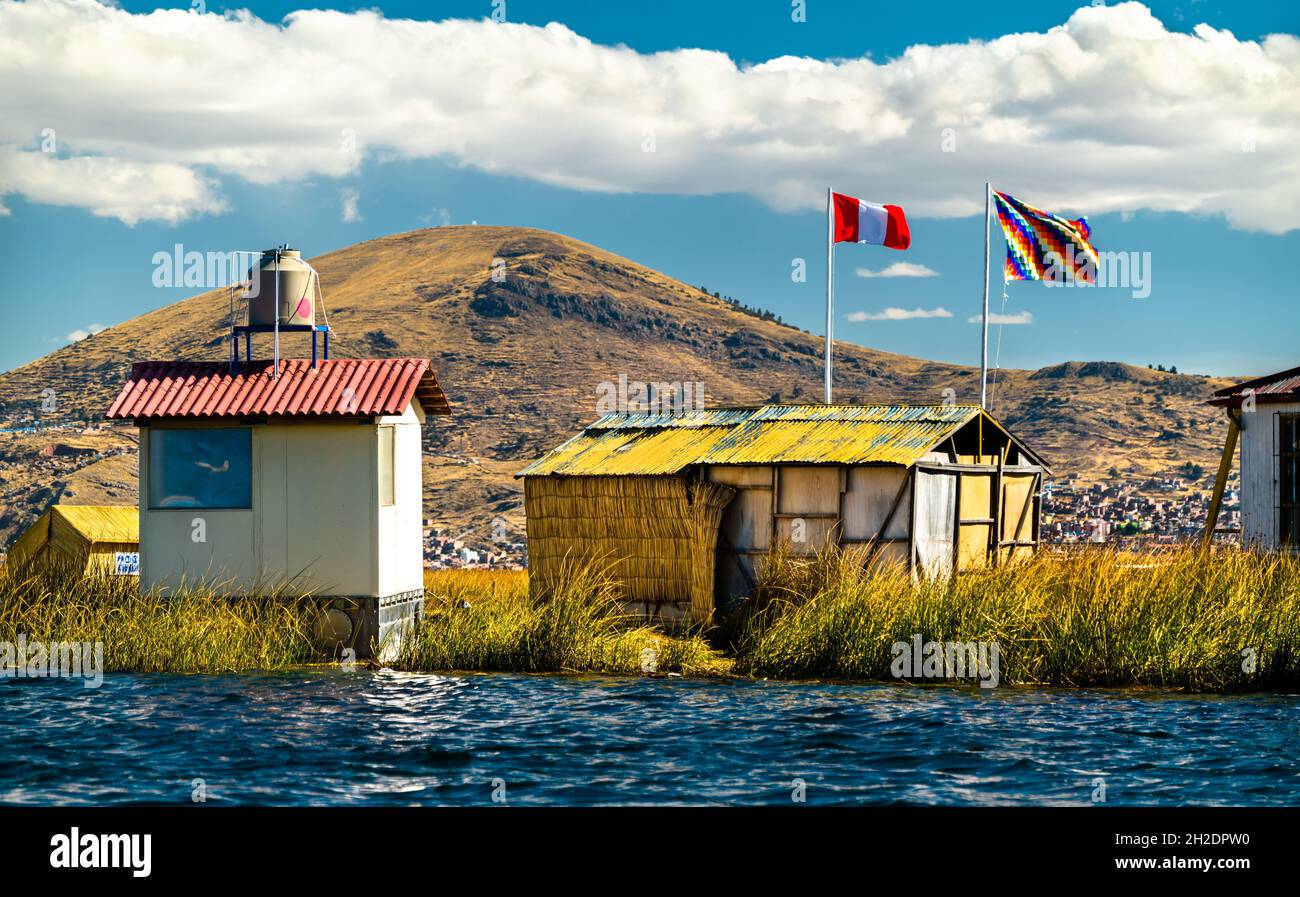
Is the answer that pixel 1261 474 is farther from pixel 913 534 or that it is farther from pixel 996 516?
pixel 913 534

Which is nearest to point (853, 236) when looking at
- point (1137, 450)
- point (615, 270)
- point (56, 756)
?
point (56, 756)

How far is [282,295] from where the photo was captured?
24.2 meters

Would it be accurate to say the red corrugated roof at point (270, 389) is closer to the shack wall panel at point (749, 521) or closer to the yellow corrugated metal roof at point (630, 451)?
the yellow corrugated metal roof at point (630, 451)

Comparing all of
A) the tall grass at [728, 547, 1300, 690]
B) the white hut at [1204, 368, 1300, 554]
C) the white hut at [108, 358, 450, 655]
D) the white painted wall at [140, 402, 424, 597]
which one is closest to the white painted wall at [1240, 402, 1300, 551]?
the white hut at [1204, 368, 1300, 554]

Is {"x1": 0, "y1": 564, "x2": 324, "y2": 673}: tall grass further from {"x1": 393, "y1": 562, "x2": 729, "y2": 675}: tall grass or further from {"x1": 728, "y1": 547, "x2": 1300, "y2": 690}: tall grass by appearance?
{"x1": 728, "y1": 547, "x2": 1300, "y2": 690}: tall grass

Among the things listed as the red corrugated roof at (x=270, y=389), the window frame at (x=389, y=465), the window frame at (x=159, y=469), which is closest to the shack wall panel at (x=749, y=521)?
the red corrugated roof at (x=270, y=389)

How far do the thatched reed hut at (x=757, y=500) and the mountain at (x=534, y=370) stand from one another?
52.9 meters

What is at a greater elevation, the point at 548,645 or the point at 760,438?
the point at 760,438

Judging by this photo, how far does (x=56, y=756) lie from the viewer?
52.4 ft

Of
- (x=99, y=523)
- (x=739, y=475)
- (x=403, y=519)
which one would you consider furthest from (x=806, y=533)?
(x=99, y=523)

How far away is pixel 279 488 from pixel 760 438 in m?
7.82

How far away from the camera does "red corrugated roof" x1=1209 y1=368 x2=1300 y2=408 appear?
25.9 m
